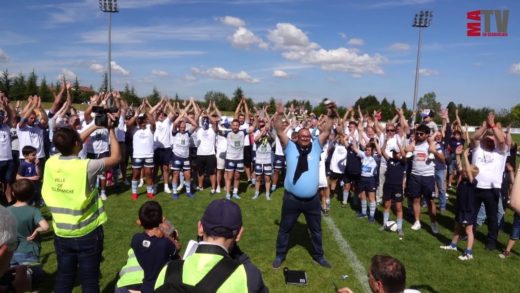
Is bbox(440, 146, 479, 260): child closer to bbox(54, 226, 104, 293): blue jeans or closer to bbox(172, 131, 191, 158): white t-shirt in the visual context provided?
bbox(54, 226, 104, 293): blue jeans

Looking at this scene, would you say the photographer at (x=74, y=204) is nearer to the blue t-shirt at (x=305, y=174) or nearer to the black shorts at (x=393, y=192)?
the blue t-shirt at (x=305, y=174)

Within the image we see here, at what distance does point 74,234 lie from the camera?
11.6ft

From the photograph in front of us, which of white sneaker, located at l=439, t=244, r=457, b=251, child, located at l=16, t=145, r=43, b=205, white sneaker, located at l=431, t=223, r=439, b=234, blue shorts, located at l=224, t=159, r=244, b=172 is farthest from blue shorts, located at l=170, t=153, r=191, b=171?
white sneaker, located at l=439, t=244, r=457, b=251

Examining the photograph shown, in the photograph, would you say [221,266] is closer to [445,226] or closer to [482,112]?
[445,226]

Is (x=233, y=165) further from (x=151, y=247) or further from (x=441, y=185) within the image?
(x=151, y=247)

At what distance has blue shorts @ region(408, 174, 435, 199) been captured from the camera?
763cm

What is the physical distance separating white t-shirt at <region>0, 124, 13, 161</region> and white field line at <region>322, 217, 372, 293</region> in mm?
7617

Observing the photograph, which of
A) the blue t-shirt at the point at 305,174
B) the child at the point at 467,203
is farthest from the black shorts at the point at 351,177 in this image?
the blue t-shirt at the point at 305,174

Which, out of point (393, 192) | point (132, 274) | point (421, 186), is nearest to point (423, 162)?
point (421, 186)

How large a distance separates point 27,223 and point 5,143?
519 cm

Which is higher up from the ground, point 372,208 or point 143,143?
point 143,143

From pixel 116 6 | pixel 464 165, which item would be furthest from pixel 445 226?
pixel 116 6

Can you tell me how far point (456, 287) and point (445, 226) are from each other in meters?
3.31

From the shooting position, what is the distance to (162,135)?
34.6ft
